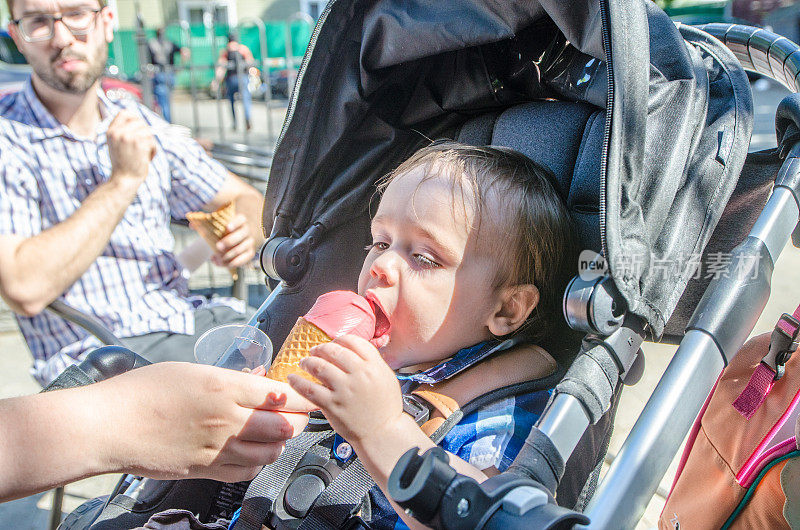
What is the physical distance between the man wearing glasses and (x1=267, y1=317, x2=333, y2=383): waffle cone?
45.0 inches

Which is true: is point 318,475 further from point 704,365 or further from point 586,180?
point 586,180

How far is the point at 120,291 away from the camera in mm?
2498

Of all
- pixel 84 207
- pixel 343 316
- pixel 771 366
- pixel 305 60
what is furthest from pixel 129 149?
pixel 771 366

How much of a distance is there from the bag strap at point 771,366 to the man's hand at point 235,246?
5.60 ft

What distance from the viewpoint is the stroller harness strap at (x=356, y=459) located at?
4.24 feet

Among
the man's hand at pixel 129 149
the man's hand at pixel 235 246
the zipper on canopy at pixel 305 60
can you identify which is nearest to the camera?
the zipper on canopy at pixel 305 60

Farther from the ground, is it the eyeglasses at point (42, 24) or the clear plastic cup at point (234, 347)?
the eyeglasses at point (42, 24)

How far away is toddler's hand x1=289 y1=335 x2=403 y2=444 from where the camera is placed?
1.09m

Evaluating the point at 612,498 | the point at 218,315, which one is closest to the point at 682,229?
the point at 612,498

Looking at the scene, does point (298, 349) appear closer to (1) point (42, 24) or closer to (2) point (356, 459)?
(2) point (356, 459)

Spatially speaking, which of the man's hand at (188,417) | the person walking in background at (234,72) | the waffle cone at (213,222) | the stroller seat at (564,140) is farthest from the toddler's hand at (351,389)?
the person walking in background at (234,72)

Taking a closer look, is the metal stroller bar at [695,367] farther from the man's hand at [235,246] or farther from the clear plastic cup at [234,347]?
the man's hand at [235,246]

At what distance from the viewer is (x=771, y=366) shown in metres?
1.41

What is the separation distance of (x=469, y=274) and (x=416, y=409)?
314mm
